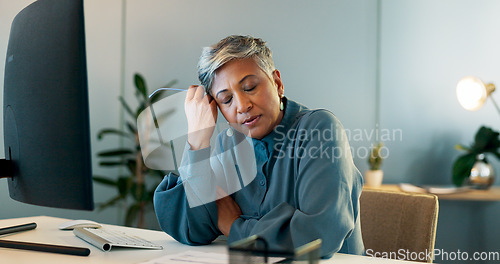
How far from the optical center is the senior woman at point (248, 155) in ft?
4.18

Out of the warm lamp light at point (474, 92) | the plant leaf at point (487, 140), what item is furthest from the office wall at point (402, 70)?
the warm lamp light at point (474, 92)

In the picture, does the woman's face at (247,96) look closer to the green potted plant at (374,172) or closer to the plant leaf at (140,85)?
the green potted plant at (374,172)

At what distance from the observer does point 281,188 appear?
4.47 feet

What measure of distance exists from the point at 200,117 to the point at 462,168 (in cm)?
204

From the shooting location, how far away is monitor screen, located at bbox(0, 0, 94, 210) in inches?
38.8

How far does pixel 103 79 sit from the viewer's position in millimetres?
3477

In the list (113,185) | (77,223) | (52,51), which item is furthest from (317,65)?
(52,51)

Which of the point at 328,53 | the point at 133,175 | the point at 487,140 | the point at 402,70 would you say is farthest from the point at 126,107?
the point at 487,140

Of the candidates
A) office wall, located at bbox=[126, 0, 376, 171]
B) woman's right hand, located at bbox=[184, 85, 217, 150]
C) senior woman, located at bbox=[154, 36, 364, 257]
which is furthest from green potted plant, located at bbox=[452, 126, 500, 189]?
woman's right hand, located at bbox=[184, 85, 217, 150]

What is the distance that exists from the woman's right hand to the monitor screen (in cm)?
45

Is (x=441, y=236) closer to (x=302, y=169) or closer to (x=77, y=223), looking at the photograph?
(x=302, y=169)

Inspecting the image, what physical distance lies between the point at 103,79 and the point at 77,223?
7.02ft

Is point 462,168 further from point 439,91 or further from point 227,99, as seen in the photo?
point 227,99

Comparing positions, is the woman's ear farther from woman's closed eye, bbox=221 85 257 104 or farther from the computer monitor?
the computer monitor
